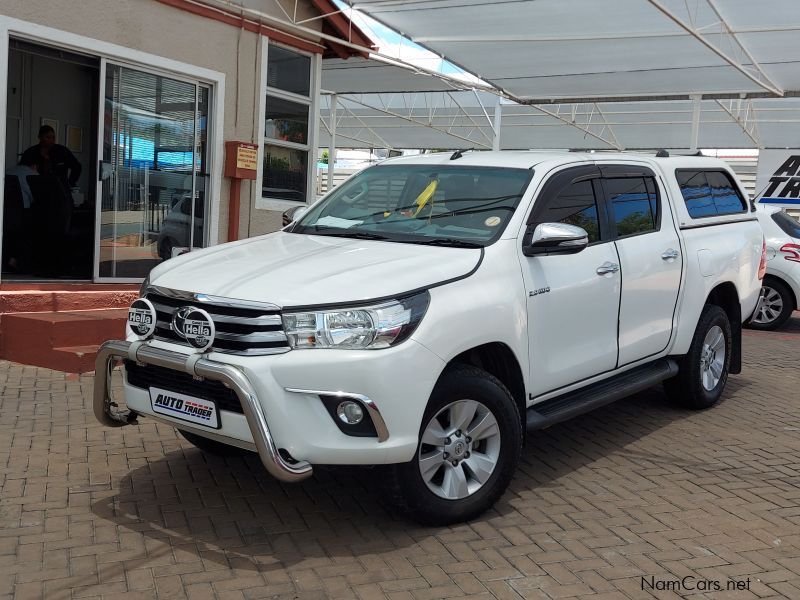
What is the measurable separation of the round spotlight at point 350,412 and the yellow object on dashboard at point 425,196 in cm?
162

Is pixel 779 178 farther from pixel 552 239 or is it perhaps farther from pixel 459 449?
pixel 459 449

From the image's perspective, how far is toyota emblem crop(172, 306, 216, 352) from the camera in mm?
→ 4023

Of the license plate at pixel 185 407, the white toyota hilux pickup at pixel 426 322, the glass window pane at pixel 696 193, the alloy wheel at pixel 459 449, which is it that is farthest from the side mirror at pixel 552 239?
the glass window pane at pixel 696 193

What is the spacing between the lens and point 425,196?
209 inches

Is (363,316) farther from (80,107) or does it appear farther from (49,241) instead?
(80,107)

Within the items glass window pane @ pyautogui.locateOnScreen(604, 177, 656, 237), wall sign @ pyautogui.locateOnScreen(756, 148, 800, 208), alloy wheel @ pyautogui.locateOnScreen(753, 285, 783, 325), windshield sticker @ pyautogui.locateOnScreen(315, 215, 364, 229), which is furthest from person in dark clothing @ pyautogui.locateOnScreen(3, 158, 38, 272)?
wall sign @ pyautogui.locateOnScreen(756, 148, 800, 208)

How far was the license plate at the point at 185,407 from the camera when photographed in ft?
13.2

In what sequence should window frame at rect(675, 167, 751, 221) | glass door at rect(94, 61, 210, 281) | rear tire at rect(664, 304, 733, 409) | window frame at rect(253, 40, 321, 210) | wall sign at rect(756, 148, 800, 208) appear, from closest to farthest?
window frame at rect(675, 167, 751, 221), rear tire at rect(664, 304, 733, 409), glass door at rect(94, 61, 210, 281), window frame at rect(253, 40, 321, 210), wall sign at rect(756, 148, 800, 208)

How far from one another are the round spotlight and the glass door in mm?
5739

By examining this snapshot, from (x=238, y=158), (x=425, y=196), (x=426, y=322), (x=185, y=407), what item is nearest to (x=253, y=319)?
(x=185, y=407)

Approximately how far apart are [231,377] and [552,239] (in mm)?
1921

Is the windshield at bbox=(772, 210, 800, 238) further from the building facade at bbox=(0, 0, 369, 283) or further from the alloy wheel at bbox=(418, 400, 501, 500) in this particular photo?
the alloy wheel at bbox=(418, 400, 501, 500)

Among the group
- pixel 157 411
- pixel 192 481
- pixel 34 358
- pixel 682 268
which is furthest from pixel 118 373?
pixel 682 268

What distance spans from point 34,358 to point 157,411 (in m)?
3.66
